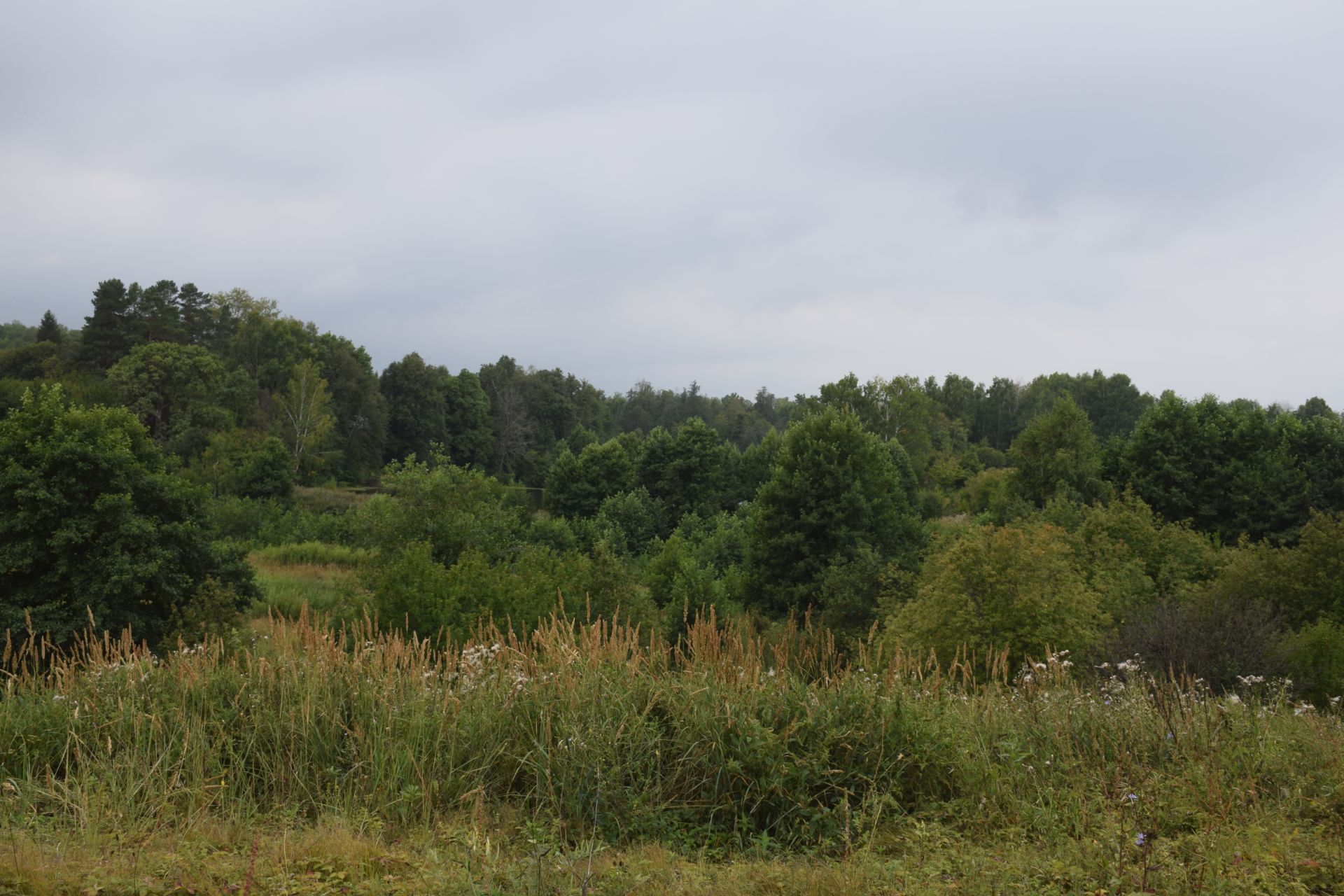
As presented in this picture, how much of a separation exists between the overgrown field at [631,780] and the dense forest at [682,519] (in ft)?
3.25

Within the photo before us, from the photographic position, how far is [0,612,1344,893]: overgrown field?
3.88 meters

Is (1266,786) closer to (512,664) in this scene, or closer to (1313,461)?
(512,664)

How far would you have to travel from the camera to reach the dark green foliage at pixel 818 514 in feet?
108

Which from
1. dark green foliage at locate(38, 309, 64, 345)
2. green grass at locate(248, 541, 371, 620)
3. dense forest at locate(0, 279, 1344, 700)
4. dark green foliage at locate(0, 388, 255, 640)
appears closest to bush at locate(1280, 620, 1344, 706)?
dense forest at locate(0, 279, 1344, 700)

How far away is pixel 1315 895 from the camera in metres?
3.78

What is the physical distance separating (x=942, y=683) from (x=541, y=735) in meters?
3.14

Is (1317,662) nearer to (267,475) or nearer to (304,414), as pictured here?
(267,475)

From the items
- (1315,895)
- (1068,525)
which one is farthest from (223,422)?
(1315,895)

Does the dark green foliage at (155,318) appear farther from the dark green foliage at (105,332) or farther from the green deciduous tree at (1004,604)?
the green deciduous tree at (1004,604)

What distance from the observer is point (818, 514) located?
33.3m

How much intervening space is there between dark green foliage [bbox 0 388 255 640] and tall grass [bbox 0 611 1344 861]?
56.7 feet

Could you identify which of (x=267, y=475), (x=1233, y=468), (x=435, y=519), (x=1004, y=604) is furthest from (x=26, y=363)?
(x=1233, y=468)

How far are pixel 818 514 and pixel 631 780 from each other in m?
29.0

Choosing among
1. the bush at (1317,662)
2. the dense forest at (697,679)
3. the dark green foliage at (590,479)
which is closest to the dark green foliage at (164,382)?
the dense forest at (697,679)
